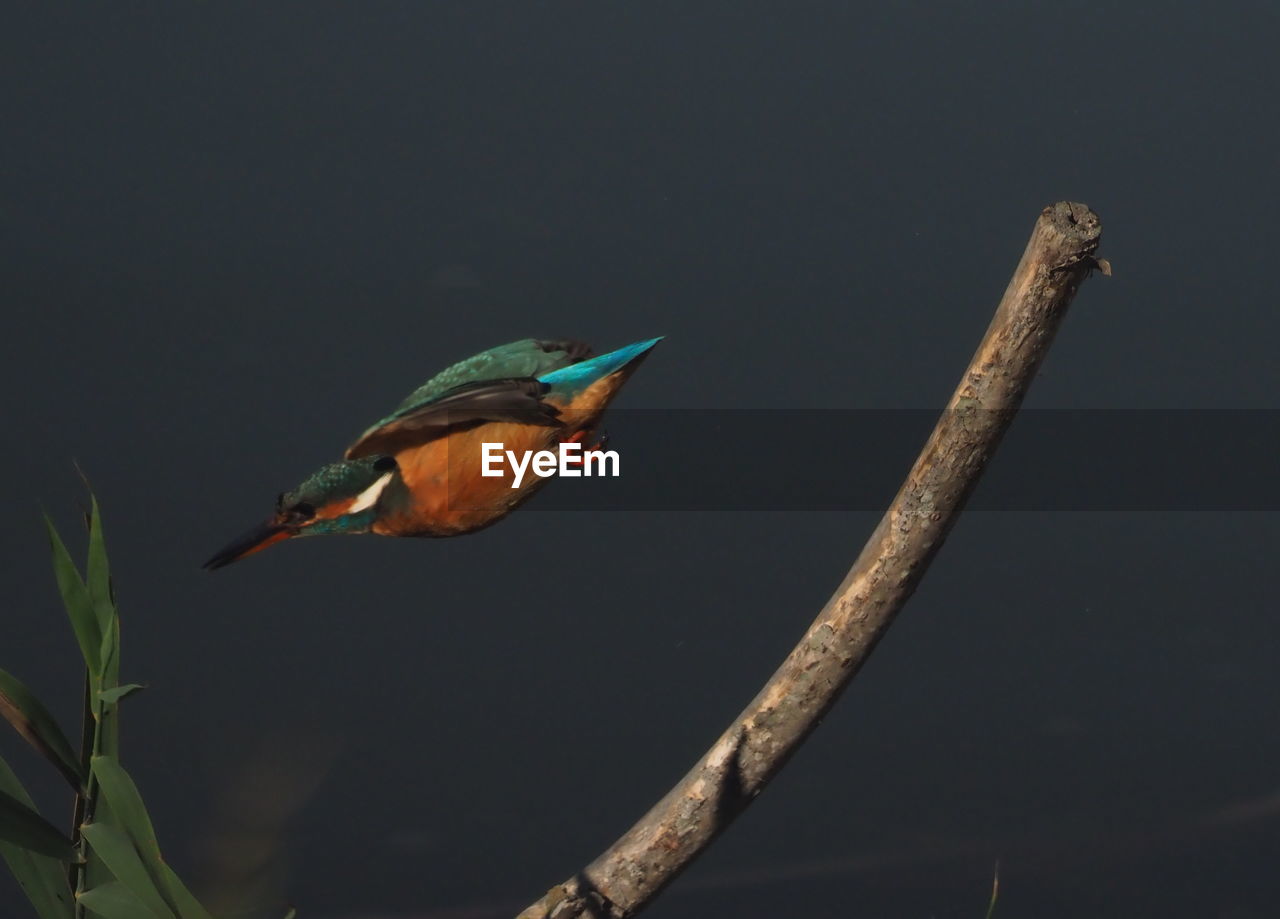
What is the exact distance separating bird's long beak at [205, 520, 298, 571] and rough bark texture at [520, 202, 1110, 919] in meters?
A: 0.22

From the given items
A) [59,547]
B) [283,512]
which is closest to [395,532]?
[283,512]

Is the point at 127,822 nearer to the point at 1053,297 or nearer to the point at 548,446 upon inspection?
the point at 548,446

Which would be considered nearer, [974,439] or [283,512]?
[283,512]

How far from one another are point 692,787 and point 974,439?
0.16m

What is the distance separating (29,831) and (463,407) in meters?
0.24

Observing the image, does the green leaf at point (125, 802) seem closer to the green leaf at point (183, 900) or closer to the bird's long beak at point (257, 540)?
the green leaf at point (183, 900)

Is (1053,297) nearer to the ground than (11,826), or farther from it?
farther from it

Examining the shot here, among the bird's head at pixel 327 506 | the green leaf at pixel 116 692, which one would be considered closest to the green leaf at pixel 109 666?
the green leaf at pixel 116 692

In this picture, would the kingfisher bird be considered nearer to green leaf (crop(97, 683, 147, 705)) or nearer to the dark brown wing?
the dark brown wing

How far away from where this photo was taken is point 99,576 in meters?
0.46

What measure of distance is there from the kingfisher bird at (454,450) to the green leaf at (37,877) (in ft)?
0.74

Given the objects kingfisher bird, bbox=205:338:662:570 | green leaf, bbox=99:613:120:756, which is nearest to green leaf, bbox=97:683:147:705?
green leaf, bbox=99:613:120:756

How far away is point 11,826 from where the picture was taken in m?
0.47

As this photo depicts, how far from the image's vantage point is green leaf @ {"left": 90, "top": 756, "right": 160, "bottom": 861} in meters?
0.46
